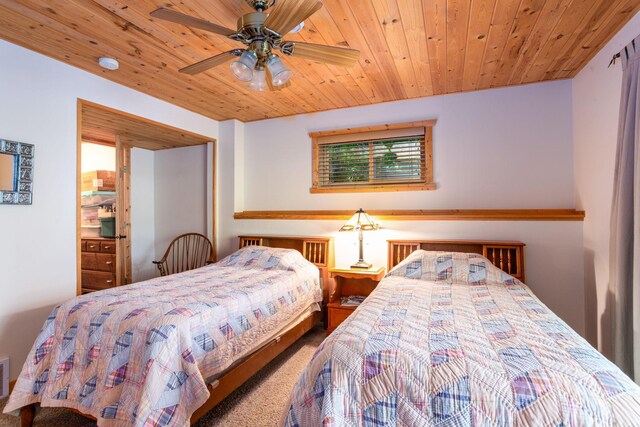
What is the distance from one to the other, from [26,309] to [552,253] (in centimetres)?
426

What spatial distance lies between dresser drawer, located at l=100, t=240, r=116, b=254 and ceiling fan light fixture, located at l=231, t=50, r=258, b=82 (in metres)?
3.53

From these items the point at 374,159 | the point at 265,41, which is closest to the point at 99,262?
the point at 374,159

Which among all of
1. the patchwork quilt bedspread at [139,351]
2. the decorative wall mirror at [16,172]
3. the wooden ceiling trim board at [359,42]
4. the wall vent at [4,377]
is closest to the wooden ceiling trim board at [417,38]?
the wooden ceiling trim board at [359,42]

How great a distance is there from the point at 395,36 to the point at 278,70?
92 centimetres

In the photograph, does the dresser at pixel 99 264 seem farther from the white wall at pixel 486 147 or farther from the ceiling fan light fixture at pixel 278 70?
the ceiling fan light fixture at pixel 278 70

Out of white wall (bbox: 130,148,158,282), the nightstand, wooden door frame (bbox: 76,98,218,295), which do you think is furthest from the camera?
white wall (bbox: 130,148,158,282)

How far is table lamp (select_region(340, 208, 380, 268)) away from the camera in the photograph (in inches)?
121

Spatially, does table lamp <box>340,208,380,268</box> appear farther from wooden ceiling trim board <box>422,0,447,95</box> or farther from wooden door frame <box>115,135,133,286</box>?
wooden door frame <box>115,135,133,286</box>

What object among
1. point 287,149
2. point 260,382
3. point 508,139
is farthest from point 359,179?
point 260,382

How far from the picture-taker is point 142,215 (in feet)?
14.9

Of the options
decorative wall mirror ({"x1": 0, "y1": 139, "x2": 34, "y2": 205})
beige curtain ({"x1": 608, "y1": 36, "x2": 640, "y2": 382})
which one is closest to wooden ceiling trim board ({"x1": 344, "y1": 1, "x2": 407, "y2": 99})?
beige curtain ({"x1": 608, "y1": 36, "x2": 640, "y2": 382})

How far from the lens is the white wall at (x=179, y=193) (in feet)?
14.3

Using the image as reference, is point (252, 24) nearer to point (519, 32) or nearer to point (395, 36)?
point (395, 36)

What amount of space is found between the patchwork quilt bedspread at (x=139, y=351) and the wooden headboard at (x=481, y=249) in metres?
1.59
